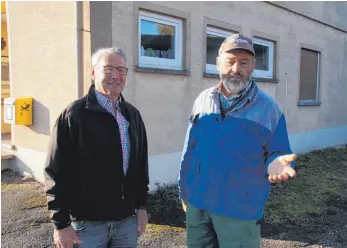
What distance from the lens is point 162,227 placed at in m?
4.37

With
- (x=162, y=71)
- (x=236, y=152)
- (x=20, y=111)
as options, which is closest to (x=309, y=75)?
(x=162, y=71)

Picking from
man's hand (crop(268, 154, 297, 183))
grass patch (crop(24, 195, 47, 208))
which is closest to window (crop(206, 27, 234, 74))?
grass patch (crop(24, 195, 47, 208))

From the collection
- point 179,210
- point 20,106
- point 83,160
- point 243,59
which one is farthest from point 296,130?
point 83,160

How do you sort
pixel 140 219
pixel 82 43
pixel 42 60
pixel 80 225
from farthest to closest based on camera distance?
1. pixel 42 60
2. pixel 82 43
3. pixel 140 219
4. pixel 80 225

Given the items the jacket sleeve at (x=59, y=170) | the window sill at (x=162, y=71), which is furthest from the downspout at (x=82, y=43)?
the jacket sleeve at (x=59, y=170)

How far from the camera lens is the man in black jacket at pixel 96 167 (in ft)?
6.92

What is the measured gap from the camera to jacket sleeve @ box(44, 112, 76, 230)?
209 cm

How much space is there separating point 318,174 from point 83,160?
662cm

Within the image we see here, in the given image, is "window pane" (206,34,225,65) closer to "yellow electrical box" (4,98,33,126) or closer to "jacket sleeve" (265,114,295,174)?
"yellow electrical box" (4,98,33,126)

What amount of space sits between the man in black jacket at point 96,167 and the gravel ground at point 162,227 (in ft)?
5.98

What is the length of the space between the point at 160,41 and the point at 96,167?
402cm

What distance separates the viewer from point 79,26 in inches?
192

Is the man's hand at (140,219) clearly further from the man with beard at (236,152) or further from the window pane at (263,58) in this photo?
the window pane at (263,58)

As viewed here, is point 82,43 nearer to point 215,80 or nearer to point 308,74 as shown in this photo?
point 215,80
